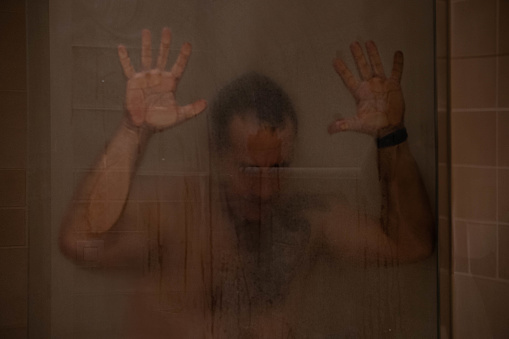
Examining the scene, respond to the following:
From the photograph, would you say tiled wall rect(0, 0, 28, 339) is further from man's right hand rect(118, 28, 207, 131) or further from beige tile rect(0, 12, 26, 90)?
man's right hand rect(118, 28, 207, 131)

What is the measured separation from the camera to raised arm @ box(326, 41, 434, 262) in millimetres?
1388

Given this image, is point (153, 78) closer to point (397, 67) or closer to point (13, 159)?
point (13, 159)

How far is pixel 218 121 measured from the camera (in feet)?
4.33

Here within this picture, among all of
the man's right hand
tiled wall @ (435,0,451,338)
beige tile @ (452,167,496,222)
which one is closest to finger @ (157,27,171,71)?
the man's right hand

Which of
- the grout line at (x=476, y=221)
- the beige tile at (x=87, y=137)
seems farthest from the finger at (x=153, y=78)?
the grout line at (x=476, y=221)

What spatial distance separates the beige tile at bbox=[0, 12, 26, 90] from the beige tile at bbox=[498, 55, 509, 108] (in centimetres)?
113

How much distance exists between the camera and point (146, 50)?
4.21 ft

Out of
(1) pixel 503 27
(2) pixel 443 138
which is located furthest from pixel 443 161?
(1) pixel 503 27

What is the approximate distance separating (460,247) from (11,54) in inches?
46.2

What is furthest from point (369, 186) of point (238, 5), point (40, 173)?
point (40, 173)

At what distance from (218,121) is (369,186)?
0.40m

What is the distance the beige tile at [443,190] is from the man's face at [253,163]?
403mm

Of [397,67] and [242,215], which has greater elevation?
[397,67]

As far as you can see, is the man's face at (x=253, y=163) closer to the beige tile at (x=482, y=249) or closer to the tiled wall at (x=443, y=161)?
the tiled wall at (x=443, y=161)
